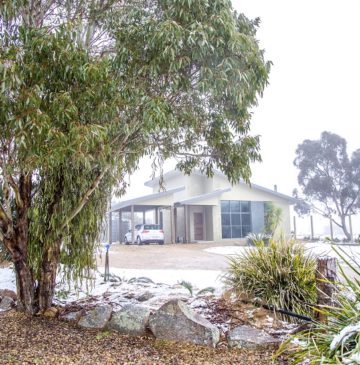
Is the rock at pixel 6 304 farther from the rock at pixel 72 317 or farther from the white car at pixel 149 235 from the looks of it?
the white car at pixel 149 235

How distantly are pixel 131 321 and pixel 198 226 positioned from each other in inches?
772

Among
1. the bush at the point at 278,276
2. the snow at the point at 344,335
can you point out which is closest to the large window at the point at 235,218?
the bush at the point at 278,276

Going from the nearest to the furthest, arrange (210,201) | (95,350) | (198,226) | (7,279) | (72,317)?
(95,350)
(72,317)
(7,279)
(210,201)
(198,226)

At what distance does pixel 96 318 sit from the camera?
5.64m

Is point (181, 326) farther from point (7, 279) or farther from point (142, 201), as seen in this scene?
point (142, 201)

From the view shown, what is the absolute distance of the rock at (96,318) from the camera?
555 centimetres

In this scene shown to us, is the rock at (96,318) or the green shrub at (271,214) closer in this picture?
the rock at (96,318)

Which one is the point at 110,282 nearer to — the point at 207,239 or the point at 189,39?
the point at 189,39

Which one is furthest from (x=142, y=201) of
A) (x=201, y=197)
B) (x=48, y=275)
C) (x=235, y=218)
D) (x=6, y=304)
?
(x=48, y=275)

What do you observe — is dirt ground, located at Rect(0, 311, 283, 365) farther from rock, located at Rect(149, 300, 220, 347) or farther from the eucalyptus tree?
the eucalyptus tree

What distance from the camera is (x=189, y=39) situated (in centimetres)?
480

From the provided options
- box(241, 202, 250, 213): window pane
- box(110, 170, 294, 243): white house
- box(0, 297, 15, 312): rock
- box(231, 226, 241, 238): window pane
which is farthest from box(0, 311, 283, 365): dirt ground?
box(241, 202, 250, 213): window pane

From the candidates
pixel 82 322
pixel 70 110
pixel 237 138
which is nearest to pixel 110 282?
pixel 82 322

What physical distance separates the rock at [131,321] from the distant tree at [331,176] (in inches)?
895
